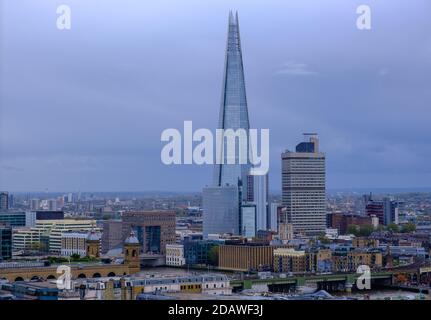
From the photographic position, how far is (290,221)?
11.4 m

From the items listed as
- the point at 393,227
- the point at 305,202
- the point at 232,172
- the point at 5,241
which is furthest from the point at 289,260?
the point at 232,172

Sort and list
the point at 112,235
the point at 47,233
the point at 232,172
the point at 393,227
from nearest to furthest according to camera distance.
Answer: the point at 232,172, the point at 112,235, the point at 47,233, the point at 393,227

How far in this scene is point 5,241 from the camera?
9617mm

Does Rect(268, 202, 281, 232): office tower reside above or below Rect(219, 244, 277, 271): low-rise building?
above

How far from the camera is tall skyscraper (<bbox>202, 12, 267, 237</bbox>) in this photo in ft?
12.9

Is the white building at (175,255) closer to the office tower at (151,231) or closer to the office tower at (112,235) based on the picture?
the office tower at (151,231)

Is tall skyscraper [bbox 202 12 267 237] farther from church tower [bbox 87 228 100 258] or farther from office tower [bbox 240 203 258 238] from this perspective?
church tower [bbox 87 228 100 258]

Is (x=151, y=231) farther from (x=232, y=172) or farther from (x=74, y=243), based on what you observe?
(x=232, y=172)

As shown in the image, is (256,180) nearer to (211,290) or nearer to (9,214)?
(211,290)

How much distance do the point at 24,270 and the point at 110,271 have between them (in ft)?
2.18

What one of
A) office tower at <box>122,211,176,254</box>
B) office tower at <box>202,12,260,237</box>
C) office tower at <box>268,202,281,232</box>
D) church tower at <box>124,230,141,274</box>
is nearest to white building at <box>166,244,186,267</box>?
office tower at <box>122,211,176,254</box>

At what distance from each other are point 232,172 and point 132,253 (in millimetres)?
2996

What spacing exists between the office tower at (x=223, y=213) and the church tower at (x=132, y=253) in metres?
0.63
